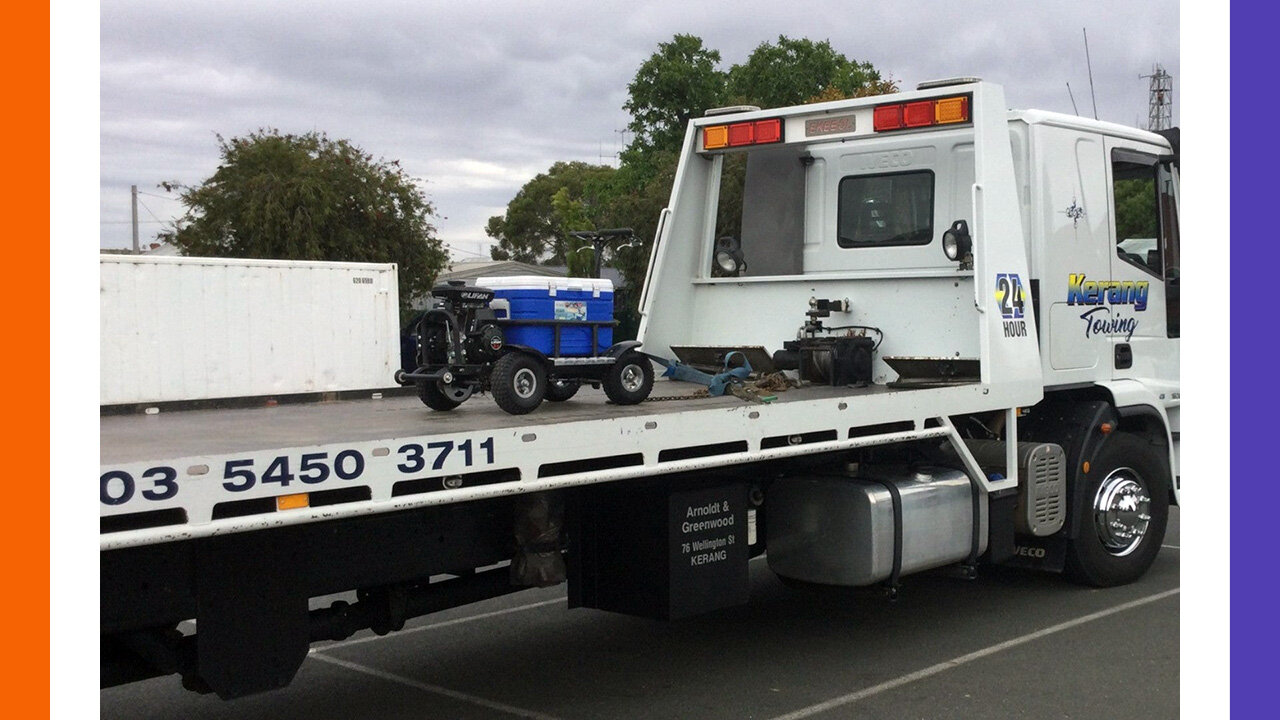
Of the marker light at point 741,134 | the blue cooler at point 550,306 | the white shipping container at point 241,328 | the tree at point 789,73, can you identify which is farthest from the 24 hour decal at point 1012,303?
the tree at point 789,73

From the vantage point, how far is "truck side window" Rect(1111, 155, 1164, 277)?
830 cm

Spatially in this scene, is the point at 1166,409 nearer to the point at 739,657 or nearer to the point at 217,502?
the point at 739,657

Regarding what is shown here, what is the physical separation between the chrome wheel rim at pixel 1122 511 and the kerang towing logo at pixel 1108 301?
89 centimetres

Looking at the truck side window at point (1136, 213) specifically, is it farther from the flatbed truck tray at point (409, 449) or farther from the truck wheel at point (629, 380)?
the truck wheel at point (629, 380)

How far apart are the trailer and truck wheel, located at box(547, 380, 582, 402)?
437 mm

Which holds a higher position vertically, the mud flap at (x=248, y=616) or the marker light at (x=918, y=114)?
the marker light at (x=918, y=114)

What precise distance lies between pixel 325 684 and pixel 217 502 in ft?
9.48

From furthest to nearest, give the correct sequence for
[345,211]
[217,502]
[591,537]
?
[345,211], [591,537], [217,502]

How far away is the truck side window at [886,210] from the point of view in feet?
26.5

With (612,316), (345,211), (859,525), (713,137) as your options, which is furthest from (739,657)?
(345,211)

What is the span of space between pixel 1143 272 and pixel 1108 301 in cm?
50

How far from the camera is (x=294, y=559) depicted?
4.68 metres

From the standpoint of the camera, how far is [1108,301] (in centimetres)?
818

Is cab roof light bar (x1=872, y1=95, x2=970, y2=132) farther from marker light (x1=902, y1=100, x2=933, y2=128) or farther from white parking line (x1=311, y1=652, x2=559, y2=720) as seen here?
white parking line (x1=311, y1=652, x2=559, y2=720)
